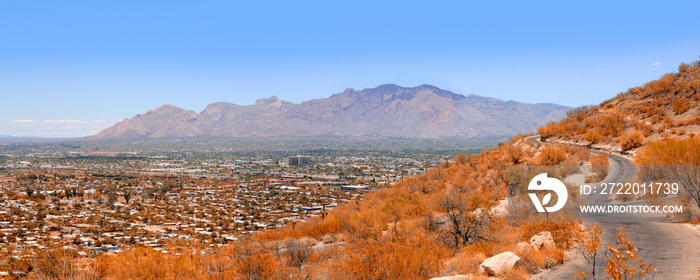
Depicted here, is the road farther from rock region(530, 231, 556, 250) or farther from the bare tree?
the bare tree

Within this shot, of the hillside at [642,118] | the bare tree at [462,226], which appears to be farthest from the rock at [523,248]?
the hillside at [642,118]

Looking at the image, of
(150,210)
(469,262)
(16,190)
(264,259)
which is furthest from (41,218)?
(469,262)

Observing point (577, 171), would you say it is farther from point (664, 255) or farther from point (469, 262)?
point (469, 262)

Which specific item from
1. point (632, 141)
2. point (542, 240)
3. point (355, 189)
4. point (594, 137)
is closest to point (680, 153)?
point (542, 240)

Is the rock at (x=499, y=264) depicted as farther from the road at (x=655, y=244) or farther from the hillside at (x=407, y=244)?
the road at (x=655, y=244)

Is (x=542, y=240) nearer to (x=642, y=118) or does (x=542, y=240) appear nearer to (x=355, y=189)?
(x=642, y=118)

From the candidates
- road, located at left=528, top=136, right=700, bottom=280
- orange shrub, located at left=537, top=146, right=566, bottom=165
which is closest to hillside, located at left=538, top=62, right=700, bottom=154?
orange shrub, located at left=537, top=146, right=566, bottom=165
